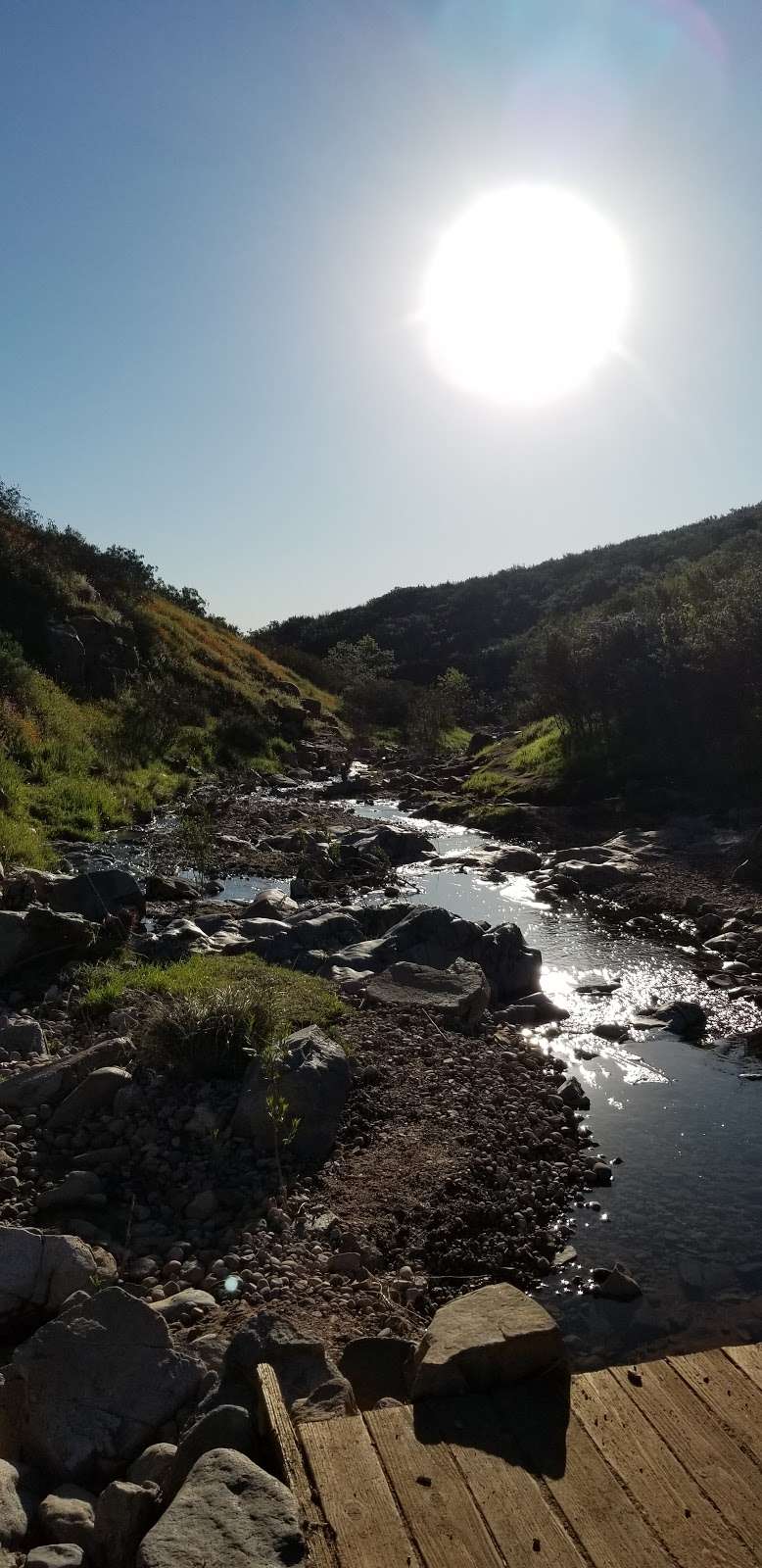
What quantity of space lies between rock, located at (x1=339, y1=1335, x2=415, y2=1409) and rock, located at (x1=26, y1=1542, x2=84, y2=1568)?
170cm

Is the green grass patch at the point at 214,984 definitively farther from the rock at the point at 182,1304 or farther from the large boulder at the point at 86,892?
the rock at the point at 182,1304

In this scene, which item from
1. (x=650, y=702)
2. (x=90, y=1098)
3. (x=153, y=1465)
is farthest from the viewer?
(x=650, y=702)

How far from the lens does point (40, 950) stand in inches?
463

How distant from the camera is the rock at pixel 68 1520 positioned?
372cm

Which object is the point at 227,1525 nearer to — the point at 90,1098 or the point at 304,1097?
the point at 304,1097

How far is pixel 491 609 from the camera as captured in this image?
254ft

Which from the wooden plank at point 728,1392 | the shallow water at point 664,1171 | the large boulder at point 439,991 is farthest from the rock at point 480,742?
the wooden plank at point 728,1392

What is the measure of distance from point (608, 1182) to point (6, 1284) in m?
4.67

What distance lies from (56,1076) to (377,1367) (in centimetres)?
420

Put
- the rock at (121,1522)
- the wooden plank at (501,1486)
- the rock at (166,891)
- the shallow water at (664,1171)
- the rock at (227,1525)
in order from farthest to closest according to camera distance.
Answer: the rock at (166,891)
the shallow water at (664,1171)
the rock at (121,1522)
the wooden plank at (501,1486)
the rock at (227,1525)

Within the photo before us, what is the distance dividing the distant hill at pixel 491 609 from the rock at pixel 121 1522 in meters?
54.8

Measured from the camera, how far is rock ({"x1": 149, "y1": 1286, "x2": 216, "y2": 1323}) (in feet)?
18.6

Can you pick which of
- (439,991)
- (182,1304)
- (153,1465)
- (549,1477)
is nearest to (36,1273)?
(182,1304)

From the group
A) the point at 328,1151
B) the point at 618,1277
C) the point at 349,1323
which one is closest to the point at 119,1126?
the point at 328,1151
